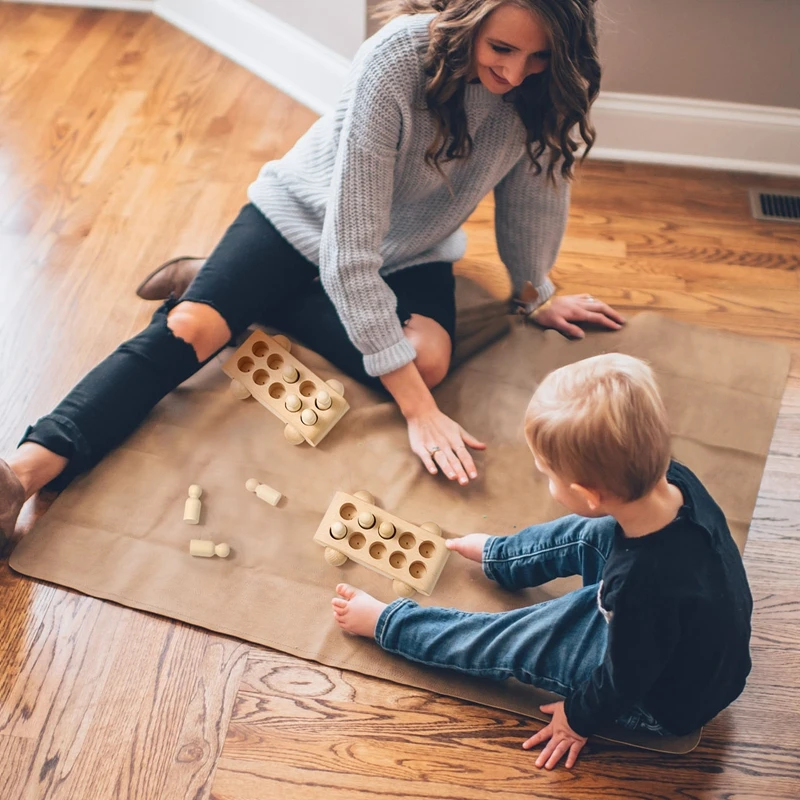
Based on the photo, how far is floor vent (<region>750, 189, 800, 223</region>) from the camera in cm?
177

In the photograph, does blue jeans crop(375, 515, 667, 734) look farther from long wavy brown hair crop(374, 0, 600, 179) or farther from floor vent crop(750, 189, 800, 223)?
floor vent crop(750, 189, 800, 223)

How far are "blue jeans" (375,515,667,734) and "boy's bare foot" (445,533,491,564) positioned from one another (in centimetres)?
2

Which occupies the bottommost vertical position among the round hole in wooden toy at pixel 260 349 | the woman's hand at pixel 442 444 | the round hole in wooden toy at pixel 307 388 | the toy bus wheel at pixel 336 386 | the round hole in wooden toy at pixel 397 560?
the round hole in wooden toy at pixel 397 560

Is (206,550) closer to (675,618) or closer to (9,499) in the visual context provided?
(9,499)

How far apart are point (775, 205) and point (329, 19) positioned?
1.05 m

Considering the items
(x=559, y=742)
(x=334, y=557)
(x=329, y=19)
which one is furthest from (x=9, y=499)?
(x=329, y=19)

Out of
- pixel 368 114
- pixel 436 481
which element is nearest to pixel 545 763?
pixel 436 481

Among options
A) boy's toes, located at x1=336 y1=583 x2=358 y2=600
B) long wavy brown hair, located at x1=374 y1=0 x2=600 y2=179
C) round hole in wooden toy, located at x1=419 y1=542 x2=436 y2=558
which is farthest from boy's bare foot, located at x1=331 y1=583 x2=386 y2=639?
long wavy brown hair, located at x1=374 y1=0 x2=600 y2=179

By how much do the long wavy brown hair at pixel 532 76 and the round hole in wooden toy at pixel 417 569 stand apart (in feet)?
1.87

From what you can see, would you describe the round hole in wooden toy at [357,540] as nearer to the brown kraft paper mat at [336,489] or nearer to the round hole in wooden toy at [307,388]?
the brown kraft paper mat at [336,489]

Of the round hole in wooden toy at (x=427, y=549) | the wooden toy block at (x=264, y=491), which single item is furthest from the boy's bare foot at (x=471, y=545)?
the wooden toy block at (x=264, y=491)

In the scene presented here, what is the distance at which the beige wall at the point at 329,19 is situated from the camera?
1745mm

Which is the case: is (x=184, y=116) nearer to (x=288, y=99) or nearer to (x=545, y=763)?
(x=288, y=99)

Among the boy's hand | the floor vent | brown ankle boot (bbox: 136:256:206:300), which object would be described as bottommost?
the boy's hand
